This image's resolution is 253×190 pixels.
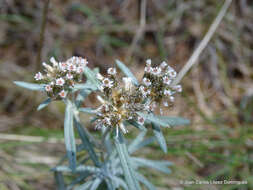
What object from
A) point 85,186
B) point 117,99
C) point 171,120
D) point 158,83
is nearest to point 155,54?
point 171,120

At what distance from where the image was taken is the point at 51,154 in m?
4.69

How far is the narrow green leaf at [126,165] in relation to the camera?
100 inches

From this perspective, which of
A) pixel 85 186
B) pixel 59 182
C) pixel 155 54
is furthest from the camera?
pixel 155 54

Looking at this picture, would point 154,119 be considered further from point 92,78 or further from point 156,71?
point 92,78

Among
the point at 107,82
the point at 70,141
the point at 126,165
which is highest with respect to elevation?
the point at 107,82

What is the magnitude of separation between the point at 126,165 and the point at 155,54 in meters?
3.82

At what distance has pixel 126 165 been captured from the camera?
260cm

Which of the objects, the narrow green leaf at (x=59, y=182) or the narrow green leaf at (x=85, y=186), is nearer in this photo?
the narrow green leaf at (x=85, y=186)

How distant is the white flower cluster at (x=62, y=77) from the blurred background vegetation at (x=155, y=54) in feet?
7.26

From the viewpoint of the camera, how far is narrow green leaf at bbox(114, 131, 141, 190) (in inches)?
100

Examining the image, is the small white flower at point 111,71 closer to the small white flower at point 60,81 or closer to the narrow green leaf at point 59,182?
the small white flower at point 60,81

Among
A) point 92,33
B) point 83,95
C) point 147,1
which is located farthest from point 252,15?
point 83,95

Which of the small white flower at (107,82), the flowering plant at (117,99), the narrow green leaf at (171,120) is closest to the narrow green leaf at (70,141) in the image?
the flowering plant at (117,99)

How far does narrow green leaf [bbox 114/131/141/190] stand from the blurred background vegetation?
2.00m
